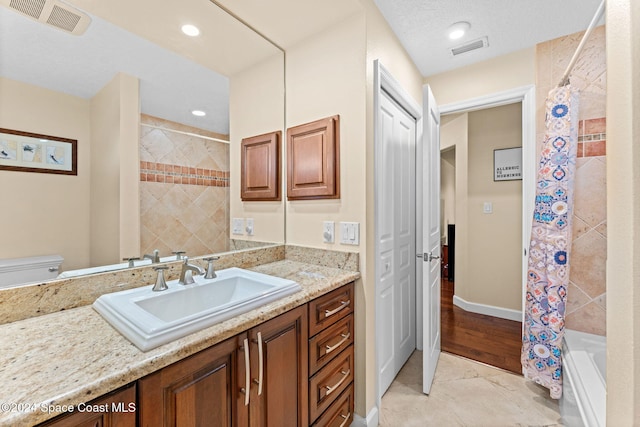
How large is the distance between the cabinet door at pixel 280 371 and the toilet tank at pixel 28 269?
76cm

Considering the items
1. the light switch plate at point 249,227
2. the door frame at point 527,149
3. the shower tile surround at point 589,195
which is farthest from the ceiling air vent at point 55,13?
the shower tile surround at point 589,195

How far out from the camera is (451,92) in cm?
238

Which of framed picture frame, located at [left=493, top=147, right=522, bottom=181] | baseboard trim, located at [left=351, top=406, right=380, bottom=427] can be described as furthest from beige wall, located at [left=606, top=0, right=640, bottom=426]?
framed picture frame, located at [left=493, top=147, right=522, bottom=181]

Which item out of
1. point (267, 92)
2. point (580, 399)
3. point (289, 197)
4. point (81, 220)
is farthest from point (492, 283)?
point (81, 220)

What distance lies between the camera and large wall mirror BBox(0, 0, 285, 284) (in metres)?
0.93

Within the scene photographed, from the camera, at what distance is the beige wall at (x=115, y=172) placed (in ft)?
3.49

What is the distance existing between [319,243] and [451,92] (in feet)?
5.99

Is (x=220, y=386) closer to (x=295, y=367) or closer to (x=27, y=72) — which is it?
(x=295, y=367)

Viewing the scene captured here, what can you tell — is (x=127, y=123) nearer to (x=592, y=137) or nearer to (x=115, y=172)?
(x=115, y=172)

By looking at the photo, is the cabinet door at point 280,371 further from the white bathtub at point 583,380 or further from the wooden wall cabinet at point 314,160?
the white bathtub at point 583,380

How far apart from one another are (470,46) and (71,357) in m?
2.70

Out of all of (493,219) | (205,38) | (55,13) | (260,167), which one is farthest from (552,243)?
(55,13)

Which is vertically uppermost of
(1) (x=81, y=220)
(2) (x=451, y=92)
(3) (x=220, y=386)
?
(2) (x=451, y=92)

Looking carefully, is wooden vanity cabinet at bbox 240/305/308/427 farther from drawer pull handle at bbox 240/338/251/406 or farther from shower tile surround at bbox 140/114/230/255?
shower tile surround at bbox 140/114/230/255
